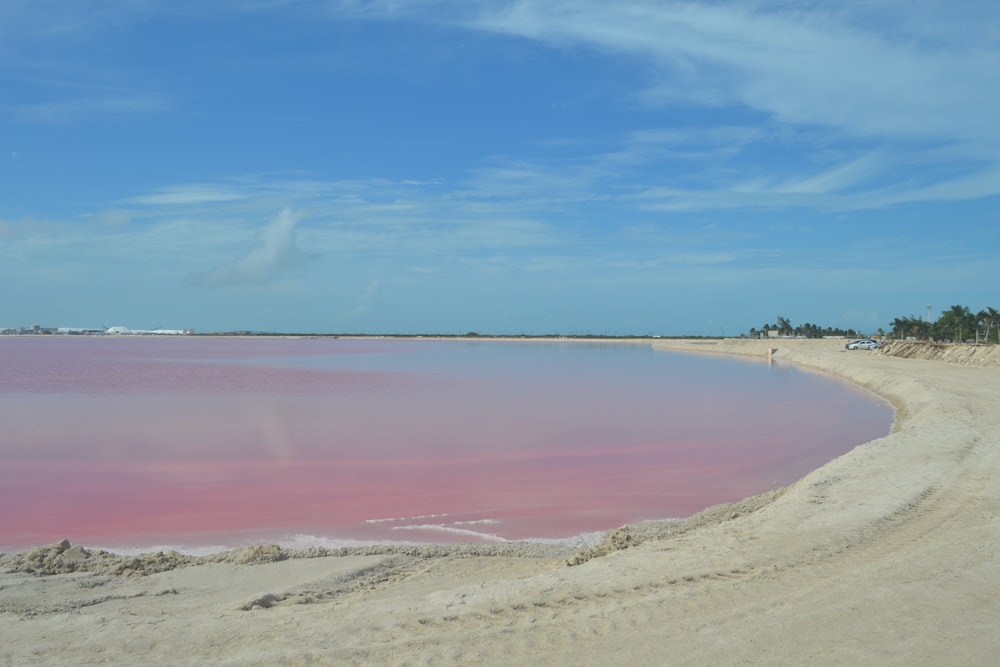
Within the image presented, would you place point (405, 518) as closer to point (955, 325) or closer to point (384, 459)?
point (384, 459)

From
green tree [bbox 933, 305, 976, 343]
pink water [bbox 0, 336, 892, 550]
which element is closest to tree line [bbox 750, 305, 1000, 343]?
green tree [bbox 933, 305, 976, 343]

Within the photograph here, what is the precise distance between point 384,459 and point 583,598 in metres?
8.27

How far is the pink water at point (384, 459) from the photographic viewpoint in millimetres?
8766

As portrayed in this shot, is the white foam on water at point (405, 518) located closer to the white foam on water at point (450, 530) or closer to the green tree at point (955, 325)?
the white foam on water at point (450, 530)

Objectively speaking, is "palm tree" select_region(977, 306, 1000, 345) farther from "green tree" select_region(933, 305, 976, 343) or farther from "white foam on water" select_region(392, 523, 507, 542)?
"white foam on water" select_region(392, 523, 507, 542)

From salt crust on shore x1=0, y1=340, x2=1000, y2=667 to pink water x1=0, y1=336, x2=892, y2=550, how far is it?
4.59 feet

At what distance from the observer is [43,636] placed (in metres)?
4.70

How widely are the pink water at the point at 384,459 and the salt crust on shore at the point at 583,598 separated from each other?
1.40 meters

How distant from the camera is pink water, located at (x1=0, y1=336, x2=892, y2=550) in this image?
8766 mm

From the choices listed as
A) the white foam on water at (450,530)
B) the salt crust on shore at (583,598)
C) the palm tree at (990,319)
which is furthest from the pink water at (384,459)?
the palm tree at (990,319)

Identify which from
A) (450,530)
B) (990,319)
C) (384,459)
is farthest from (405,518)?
(990,319)

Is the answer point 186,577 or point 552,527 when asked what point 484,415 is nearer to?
point 552,527

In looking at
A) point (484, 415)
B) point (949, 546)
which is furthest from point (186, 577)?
point (484, 415)

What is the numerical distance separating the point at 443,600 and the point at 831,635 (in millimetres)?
2358
